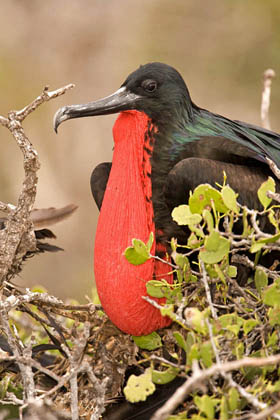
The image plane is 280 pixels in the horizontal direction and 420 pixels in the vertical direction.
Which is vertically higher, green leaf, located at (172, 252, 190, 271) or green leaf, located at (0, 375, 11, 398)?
green leaf, located at (172, 252, 190, 271)

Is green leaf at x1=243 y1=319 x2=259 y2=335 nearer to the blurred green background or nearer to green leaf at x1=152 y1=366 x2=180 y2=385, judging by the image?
green leaf at x1=152 y1=366 x2=180 y2=385

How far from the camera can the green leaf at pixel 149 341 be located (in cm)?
224

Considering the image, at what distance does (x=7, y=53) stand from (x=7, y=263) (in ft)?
13.2

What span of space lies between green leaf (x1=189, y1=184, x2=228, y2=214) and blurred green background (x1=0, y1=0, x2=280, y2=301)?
393cm

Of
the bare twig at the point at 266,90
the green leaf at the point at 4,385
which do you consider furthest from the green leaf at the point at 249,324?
the bare twig at the point at 266,90

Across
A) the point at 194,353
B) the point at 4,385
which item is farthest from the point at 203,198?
the point at 4,385

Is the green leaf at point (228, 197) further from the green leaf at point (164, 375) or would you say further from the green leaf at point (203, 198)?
the green leaf at point (164, 375)

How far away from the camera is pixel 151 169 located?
2.38 meters

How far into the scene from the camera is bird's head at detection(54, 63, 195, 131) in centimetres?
235

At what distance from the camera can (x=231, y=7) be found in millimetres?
6000

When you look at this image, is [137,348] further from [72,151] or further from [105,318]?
[72,151]

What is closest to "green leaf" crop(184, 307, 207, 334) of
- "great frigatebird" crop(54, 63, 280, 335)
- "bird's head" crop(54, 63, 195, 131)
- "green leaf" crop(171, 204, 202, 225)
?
"green leaf" crop(171, 204, 202, 225)

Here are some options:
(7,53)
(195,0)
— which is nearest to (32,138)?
(7,53)

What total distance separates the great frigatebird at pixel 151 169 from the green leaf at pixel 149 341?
21 mm
